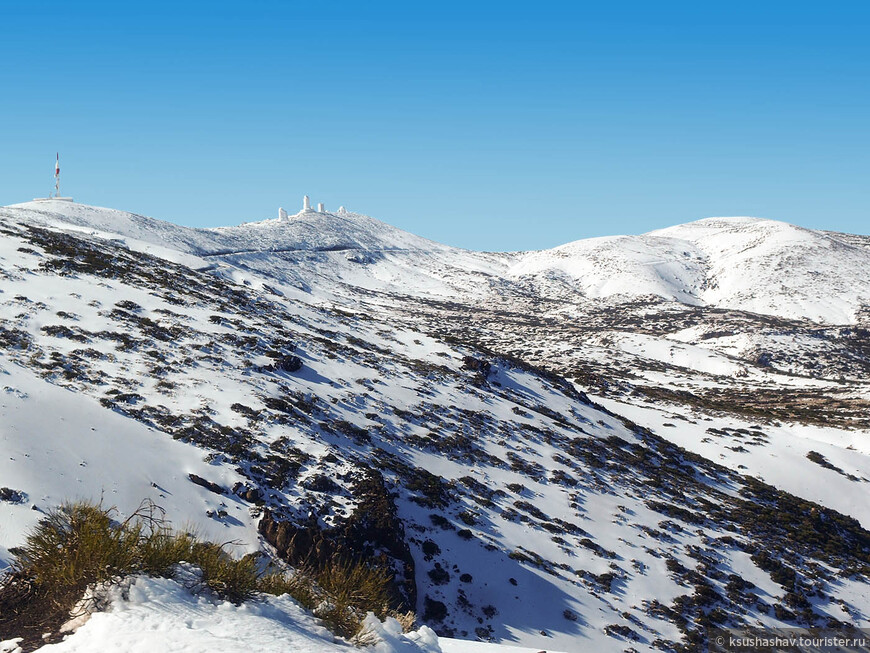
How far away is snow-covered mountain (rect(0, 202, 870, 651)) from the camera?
14.5m

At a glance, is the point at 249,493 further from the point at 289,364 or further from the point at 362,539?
the point at 289,364

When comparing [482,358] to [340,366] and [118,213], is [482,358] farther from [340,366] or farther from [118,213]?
[118,213]

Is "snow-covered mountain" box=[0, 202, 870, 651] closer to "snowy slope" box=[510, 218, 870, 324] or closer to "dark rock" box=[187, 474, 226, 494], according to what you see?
"dark rock" box=[187, 474, 226, 494]

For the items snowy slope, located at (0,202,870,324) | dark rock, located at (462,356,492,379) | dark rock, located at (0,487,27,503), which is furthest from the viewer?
snowy slope, located at (0,202,870,324)

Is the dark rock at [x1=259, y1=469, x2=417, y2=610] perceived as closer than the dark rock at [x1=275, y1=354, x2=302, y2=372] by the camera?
Yes

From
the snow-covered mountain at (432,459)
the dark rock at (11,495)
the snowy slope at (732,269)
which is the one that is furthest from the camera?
the snowy slope at (732,269)

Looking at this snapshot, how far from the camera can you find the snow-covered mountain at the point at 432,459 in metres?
14.5

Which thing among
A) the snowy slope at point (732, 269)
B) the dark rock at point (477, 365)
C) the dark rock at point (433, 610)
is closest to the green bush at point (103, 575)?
the dark rock at point (433, 610)

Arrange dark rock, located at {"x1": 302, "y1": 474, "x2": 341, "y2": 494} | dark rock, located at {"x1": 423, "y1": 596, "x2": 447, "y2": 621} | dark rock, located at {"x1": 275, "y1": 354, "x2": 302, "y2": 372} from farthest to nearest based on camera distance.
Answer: dark rock, located at {"x1": 275, "y1": 354, "x2": 302, "y2": 372} < dark rock, located at {"x1": 302, "y1": 474, "x2": 341, "y2": 494} < dark rock, located at {"x1": 423, "y1": 596, "x2": 447, "y2": 621}

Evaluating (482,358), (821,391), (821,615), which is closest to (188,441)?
(821,615)

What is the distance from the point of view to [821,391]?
5919cm

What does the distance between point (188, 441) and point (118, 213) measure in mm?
113202

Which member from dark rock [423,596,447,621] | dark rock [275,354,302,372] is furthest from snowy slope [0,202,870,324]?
A: dark rock [423,596,447,621]

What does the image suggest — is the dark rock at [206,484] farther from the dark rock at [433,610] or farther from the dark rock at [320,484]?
the dark rock at [433,610]
